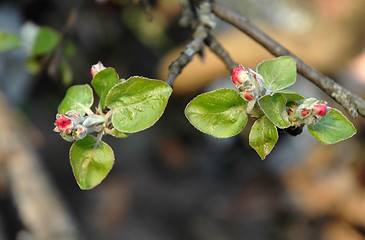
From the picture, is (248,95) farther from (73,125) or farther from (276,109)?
(73,125)

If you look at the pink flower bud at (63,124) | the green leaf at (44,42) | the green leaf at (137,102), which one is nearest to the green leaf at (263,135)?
the green leaf at (137,102)

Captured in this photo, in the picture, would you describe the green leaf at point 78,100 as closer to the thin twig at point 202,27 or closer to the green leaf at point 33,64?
the thin twig at point 202,27

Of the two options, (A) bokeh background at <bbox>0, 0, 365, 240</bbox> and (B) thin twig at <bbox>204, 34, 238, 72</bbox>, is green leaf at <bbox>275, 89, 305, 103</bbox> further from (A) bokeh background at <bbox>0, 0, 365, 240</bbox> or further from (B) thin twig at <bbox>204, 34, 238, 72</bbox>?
(A) bokeh background at <bbox>0, 0, 365, 240</bbox>

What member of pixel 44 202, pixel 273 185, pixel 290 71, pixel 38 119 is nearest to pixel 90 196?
pixel 38 119

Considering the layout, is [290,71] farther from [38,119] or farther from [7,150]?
[38,119]

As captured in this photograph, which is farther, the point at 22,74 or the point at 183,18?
the point at 22,74

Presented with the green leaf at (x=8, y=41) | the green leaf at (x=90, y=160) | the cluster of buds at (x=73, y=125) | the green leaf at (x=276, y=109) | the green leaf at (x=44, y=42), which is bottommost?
the green leaf at (x=8, y=41)
